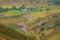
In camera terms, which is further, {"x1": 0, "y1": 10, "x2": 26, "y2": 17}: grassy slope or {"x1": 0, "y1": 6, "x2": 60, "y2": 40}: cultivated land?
{"x1": 0, "y1": 10, "x2": 26, "y2": 17}: grassy slope

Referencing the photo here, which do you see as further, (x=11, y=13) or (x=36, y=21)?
(x=11, y=13)

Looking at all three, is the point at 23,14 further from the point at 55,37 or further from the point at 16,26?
the point at 55,37

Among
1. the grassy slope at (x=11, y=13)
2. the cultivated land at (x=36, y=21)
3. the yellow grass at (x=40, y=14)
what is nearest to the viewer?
the cultivated land at (x=36, y=21)

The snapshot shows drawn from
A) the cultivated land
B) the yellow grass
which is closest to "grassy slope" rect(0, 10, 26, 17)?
the cultivated land

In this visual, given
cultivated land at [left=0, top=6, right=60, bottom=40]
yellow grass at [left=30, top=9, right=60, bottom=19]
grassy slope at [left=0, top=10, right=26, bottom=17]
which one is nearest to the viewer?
cultivated land at [left=0, top=6, right=60, bottom=40]

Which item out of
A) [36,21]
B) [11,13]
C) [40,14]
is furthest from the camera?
[40,14]

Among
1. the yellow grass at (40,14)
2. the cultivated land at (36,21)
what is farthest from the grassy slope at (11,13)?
the yellow grass at (40,14)

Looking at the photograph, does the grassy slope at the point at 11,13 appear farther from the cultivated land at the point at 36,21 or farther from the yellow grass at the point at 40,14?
the yellow grass at the point at 40,14

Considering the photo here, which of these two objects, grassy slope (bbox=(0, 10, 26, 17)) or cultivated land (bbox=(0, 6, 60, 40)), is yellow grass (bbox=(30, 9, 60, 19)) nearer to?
cultivated land (bbox=(0, 6, 60, 40))

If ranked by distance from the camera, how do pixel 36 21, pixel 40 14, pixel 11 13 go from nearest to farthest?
pixel 36 21 → pixel 11 13 → pixel 40 14

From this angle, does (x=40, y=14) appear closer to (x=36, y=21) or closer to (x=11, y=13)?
(x=36, y=21)

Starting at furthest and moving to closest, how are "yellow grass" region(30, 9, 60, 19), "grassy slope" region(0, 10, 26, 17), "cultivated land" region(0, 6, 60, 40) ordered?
"grassy slope" region(0, 10, 26, 17) < "yellow grass" region(30, 9, 60, 19) < "cultivated land" region(0, 6, 60, 40)

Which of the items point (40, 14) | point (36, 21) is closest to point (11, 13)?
point (36, 21)

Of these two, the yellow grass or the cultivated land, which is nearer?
the cultivated land
